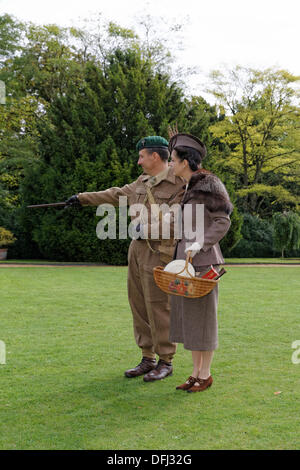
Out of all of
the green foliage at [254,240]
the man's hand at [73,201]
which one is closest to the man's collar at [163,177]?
the man's hand at [73,201]

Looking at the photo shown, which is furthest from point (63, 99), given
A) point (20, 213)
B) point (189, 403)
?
point (189, 403)

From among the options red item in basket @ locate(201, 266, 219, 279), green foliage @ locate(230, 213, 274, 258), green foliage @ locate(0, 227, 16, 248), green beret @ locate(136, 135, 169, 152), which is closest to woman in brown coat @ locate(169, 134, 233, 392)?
red item in basket @ locate(201, 266, 219, 279)

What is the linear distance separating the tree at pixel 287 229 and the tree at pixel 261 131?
4718mm

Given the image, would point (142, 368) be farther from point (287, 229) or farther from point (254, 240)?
point (254, 240)

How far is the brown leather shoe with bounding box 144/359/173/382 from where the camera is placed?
4609 mm

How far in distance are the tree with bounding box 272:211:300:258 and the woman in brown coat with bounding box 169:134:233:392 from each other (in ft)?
57.9

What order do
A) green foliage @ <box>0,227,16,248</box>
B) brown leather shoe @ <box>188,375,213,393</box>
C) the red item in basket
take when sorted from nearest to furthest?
1. the red item in basket
2. brown leather shoe @ <box>188,375,213,393</box>
3. green foliage @ <box>0,227,16,248</box>

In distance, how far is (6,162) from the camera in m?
21.9

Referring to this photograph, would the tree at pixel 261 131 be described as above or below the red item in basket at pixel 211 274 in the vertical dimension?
above

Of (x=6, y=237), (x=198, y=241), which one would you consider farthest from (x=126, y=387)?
(x=6, y=237)

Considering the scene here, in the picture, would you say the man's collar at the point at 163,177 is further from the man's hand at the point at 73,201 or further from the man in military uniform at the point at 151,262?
the man's hand at the point at 73,201

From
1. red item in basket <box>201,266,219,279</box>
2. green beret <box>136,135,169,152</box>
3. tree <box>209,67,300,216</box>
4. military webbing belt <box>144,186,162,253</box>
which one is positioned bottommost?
red item in basket <box>201,266,219,279</box>

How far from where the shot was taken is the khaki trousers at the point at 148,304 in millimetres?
4672

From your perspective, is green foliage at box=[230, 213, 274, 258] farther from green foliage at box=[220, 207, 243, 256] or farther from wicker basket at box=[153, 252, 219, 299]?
wicker basket at box=[153, 252, 219, 299]
